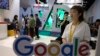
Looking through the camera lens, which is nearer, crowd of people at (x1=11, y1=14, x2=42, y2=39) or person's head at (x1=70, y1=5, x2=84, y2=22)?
person's head at (x1=70, y1=5, x2=84, y2=22)

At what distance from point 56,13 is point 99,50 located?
1774 mm

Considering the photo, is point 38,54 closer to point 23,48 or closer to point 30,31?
point 23,48

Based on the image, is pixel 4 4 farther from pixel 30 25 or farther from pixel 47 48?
pixel 47 48

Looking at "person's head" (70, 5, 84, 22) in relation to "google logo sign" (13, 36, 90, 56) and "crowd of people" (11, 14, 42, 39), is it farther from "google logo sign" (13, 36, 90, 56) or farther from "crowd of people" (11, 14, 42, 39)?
"crowd of people" (11, 14, 42, 39)

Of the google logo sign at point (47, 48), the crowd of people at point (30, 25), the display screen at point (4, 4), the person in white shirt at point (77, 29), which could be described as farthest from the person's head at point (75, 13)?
the display screen at point (4, 4)

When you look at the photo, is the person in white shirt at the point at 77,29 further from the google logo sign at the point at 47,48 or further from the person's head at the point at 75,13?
the google logo sign at the point at 47,48

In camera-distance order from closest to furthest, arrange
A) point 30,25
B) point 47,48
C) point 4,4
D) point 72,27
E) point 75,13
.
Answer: point 47,48
point 75,13
point 72,27
point 30,25
point 4,4

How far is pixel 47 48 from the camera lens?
2.14 feet

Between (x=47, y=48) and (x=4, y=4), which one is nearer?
(x=47, y=48)

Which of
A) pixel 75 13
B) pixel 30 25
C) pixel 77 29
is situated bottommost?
pixel 30 25

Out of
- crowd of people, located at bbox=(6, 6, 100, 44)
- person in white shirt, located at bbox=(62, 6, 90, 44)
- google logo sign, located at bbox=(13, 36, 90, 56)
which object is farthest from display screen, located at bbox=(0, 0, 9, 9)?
google logo sign, located at bbox=(13, 36, 90, 56)

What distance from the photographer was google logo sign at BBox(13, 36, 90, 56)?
2.10 feet

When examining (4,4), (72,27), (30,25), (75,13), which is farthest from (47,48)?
(4,4)

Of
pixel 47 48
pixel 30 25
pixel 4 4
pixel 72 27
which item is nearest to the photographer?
pixel 47 48
